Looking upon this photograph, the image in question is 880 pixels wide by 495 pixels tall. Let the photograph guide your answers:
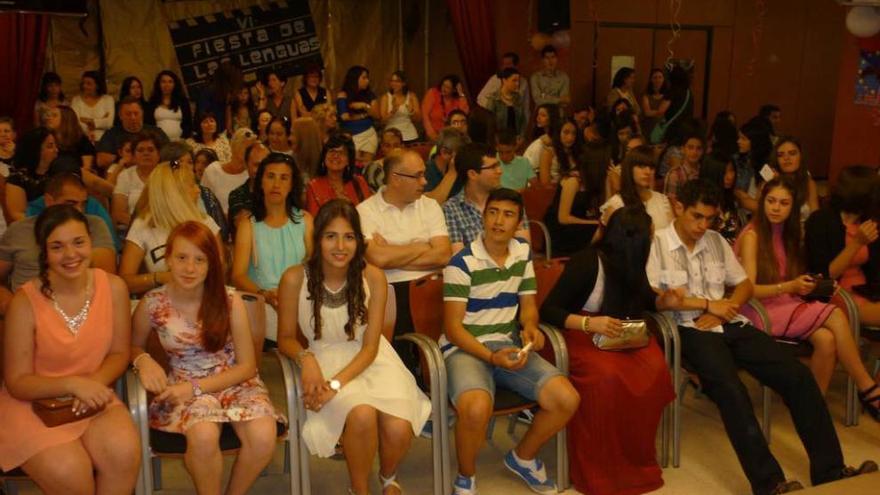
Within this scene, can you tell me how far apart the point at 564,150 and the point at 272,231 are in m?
3.67

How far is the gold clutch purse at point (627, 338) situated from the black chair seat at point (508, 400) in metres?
0.43

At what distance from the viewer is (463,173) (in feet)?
16.0

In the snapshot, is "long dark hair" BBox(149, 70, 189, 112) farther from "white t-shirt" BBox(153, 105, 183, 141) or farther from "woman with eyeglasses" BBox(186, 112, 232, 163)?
"woman with eyeglasses" BBox(186, 112, 232, 163)

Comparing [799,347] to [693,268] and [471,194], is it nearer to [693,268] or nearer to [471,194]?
[693,268]

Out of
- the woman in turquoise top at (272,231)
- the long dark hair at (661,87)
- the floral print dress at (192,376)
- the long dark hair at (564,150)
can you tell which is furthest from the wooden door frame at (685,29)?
the floral print dress at (192,376)

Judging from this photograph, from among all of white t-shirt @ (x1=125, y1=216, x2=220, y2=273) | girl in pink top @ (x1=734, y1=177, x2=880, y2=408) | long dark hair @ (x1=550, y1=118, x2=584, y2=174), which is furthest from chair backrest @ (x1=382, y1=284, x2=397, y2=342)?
long dark hair @ (x1=550, y1=118, x2=584, y2=174)

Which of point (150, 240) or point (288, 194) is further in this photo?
point (288, 194)

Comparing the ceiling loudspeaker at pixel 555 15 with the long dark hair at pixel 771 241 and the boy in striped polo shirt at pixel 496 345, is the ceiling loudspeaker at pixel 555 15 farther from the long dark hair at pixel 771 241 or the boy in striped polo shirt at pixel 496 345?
the boy in striped polo shirt at pixel 496 345

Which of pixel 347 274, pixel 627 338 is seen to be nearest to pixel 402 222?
pixel 347 274

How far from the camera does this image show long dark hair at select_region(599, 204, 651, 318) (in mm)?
3951

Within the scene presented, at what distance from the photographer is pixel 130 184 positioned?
5.50 metres

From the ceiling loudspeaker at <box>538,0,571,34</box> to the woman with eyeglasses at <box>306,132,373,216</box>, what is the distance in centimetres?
624

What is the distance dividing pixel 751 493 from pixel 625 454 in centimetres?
58

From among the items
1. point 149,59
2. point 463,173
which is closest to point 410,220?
point 463,173
